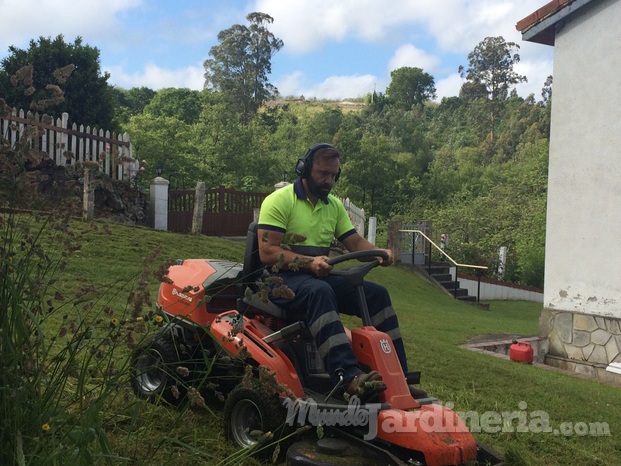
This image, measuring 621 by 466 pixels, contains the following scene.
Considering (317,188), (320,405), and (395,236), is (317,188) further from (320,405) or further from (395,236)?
(395,236)

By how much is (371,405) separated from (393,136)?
5621 cm

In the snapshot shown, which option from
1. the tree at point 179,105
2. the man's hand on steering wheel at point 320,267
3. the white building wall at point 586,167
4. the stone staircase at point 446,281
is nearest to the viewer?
the man's hand on steering wheel at point 320,267

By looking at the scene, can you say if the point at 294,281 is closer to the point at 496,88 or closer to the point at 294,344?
the point at 294,344

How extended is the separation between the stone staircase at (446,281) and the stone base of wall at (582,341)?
9.18m

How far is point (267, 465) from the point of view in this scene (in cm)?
359

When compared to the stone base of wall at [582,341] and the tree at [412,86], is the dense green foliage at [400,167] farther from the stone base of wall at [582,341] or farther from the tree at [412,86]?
the tree at [412,86]

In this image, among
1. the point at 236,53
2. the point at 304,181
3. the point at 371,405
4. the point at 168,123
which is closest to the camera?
the point at 371,405

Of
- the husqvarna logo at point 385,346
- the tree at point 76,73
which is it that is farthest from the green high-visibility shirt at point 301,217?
the tree at point 76,73

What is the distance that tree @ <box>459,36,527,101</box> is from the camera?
72188 millimetres

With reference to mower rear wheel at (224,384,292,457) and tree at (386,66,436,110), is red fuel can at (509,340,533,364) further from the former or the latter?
tree at (386,66,436,110)

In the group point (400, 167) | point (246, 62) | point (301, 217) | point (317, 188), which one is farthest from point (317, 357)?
point (246, 62)

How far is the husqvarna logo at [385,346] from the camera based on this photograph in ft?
11.8

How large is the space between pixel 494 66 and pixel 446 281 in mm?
59546

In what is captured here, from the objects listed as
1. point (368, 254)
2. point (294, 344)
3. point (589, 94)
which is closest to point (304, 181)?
point (368, 254)
